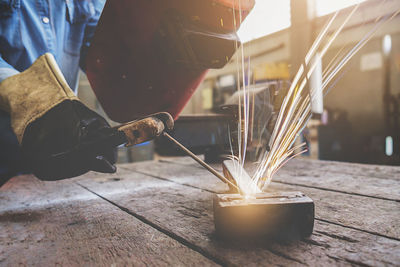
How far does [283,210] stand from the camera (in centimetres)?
45

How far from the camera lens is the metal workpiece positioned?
45cm

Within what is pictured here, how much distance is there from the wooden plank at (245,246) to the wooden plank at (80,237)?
4 cm

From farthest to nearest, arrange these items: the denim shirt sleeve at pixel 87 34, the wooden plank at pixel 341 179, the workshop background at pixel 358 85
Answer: the workshop background at pixel 358 85
the denim shirt sleeve at pixel 87 34
the wooden plank at pixel 341 179

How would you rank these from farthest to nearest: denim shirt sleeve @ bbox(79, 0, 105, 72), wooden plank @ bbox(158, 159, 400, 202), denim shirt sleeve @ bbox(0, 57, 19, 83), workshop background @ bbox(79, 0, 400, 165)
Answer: workshop background @ bbox(79, 0, 400, 165) < denim shirt sleeve @ bbox(79, 0, 105, 72) < wooden plank @ bbox(158, 159, 400, 202) < denim shirt sleeve @ bbox(0, 57, 19, 83)

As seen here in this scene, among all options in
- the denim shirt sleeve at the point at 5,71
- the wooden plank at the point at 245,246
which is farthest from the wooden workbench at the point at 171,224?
the denim shirt sleeve at the point at 5,71

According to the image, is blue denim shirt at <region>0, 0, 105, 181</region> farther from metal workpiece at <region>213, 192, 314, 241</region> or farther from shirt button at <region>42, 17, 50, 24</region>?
metal workpiece at <region>213, 192, 314, 241</region>

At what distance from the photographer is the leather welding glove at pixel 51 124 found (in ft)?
1.91

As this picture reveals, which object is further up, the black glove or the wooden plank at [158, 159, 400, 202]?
the black glove

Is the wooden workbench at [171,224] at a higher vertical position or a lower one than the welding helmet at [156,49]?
lower

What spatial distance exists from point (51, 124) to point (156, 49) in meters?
0.50

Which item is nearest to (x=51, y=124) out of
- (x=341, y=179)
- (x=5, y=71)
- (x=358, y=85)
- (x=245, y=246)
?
(x=5, y=71)

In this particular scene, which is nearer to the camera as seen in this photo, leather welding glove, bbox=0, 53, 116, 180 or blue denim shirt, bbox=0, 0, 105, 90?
leather welding glove, bbox=0, 53, 116, 180

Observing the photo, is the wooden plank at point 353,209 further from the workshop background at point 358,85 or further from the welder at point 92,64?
the workshop background at point 358,85

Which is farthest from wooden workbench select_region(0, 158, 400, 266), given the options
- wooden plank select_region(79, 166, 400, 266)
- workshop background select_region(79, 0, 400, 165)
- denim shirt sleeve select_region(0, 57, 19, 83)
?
workshop background select_region(79, 0, 400, 165)
